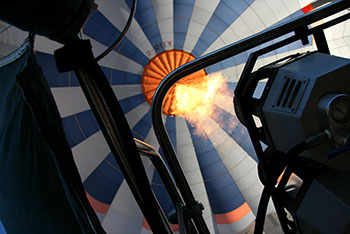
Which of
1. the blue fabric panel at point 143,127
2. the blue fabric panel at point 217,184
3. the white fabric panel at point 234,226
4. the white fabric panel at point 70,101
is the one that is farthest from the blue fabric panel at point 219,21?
the white fabric panel at point 234,226

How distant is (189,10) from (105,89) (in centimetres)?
295

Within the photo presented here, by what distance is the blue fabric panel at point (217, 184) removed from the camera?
11.1 ft

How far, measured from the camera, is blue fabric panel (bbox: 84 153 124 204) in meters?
3.34

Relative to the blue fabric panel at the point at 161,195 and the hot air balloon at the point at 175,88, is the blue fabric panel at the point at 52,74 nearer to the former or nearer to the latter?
the hot air balloon at the point at 175,88

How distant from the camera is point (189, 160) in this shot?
11.0 ft

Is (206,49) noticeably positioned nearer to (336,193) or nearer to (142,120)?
(142,120)

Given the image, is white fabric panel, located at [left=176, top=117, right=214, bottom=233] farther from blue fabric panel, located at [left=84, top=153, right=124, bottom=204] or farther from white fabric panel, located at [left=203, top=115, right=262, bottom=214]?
blue fabric panel, located at [left=84, top=153, right=124, bottom=204]

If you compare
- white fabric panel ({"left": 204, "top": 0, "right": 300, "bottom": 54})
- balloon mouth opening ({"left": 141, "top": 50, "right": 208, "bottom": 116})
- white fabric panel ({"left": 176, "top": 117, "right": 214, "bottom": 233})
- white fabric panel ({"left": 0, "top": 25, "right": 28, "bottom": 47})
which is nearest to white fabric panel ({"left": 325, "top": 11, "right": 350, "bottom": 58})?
white fabric panel ({"left": 204, "top": 0, "right": 300, "bottom": 54})

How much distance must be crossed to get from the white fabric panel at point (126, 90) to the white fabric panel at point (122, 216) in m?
0.99

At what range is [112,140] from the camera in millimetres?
422

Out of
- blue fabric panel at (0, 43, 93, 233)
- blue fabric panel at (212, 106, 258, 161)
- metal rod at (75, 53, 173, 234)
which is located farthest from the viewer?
blue fabric panel at (212, 106, 258, 161)

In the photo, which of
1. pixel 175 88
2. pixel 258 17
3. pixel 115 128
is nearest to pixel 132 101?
pixel 175 88

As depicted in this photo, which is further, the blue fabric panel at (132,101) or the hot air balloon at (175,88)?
the blue fabric panel at (132,101)

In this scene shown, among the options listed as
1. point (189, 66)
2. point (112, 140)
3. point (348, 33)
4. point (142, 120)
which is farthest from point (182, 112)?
point (112, 140)
